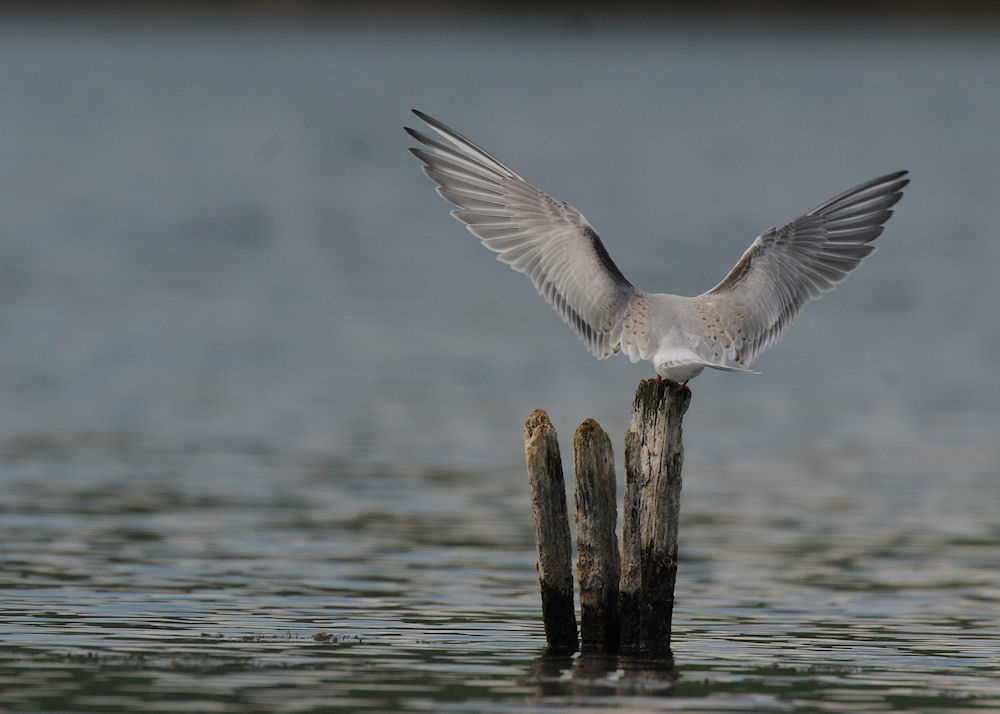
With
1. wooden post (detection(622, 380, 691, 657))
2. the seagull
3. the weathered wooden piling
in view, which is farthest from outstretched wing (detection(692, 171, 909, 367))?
the weathered wooden piling

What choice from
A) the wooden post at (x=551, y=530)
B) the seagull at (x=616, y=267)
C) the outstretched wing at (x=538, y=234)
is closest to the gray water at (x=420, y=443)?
the wooden post at (x=551, y=530)

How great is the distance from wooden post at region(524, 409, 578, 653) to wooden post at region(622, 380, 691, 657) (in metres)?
0.39

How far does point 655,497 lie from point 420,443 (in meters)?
9.74

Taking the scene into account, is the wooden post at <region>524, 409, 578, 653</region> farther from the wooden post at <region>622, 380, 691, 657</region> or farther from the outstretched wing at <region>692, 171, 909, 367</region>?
the outstretched wing at <region>692, 171, 909, 367</region>

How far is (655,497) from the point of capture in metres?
11.4

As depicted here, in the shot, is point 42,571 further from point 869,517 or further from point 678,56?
point 678,56

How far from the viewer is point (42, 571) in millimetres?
14328

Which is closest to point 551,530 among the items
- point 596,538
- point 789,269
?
point 596,538

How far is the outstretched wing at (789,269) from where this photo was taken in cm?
1180

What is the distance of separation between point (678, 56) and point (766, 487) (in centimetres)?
12524

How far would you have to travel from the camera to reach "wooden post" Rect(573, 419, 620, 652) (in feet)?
37.3

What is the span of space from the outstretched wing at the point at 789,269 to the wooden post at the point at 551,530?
123 centimetres

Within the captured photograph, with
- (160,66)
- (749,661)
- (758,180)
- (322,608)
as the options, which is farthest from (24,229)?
(160,66)

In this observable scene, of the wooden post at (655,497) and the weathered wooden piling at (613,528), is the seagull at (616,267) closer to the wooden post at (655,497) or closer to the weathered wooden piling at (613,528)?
the wooden post at (655,497)
